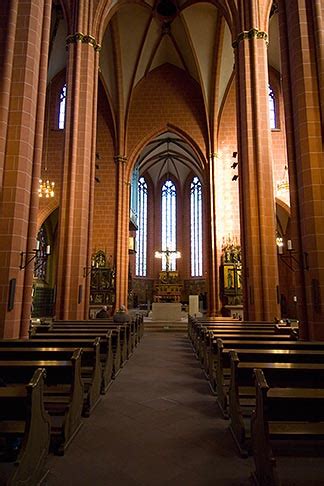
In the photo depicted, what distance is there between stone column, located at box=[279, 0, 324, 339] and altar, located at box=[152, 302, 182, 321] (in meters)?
11.2

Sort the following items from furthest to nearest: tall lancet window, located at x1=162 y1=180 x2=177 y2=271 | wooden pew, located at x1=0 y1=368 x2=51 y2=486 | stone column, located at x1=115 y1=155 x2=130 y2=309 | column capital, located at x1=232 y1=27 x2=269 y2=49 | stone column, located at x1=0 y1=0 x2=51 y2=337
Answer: tall lancet window, located at x1=162 y1=180 x2=177 y2=271 → stone column, located at x1=115 y1=155 x2=130 y2=309 → column capital, located at x1=232 y1=27 x2=269 y2=49 → stone column, located at x1=0 y1=0 x2=51 y2=337 → wooden pew, located at x1=0 y1=368 x2=51 y2=486

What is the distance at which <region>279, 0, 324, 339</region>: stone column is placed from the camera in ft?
20.9

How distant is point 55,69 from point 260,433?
20.6 metres

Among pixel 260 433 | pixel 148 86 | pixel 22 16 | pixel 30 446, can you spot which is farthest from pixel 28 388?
pixel 148 86

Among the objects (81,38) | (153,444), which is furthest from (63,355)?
(81,38)

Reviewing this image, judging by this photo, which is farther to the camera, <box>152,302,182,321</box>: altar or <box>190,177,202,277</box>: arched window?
<box>190,177,202,277</box>: arched window

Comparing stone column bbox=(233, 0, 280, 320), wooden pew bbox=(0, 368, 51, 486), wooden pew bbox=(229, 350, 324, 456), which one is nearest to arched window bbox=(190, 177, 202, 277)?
stone column bbox=(233, 0, 280, 320)

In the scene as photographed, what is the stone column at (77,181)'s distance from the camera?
10969 millimetres

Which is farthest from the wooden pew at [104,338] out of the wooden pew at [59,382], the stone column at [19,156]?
the wooden pew at [59,382]

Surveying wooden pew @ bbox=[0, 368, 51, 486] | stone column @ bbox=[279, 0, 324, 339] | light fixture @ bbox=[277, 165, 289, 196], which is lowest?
wooden pew @ bbox=[0, 368, 51, 486]

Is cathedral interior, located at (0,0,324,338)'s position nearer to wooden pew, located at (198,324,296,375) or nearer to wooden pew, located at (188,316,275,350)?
wooden pew, located at (198,324,296,375)

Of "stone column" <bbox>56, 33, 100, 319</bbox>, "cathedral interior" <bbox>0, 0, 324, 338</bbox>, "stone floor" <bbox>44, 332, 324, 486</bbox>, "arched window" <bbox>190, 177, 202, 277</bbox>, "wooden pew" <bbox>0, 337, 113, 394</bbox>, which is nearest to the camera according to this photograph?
"stone floor" <bbox>44, 332, 324, 486</bbox>

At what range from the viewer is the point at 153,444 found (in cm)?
342

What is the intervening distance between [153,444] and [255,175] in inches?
369
